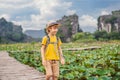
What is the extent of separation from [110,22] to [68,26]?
1207 centimetres

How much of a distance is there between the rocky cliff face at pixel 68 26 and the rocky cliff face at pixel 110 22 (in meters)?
6.71

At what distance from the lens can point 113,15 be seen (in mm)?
88625

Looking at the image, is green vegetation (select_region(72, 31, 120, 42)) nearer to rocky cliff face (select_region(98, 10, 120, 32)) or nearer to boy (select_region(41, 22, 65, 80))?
rocky cliff face (select_region(98, 10, 120, 32))

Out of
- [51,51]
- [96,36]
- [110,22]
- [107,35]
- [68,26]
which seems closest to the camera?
[51,51]

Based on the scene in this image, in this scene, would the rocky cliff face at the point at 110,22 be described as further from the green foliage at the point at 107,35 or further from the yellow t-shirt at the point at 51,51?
the yellow t-shirt at the point at 51,51

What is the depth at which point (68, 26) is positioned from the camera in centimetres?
8412

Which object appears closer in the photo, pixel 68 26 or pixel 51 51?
pixel 51 51

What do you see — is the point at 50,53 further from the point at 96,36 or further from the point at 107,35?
the point at 96,36

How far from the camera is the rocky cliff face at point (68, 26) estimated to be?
80438 millimetres

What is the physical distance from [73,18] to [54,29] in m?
85.9

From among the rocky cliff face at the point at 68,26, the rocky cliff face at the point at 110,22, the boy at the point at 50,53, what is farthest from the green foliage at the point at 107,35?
the boy at the point at 50,53

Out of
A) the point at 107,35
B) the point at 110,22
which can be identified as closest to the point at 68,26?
the point at 110,22

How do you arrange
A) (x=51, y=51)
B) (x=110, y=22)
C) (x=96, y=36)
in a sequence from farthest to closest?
1. (x=110, y=22)
2. (x=96, y=36)
3. (x=51, y=51)

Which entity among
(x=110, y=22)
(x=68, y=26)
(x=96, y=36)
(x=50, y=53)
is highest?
(x=110, y=22)
